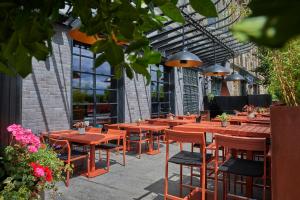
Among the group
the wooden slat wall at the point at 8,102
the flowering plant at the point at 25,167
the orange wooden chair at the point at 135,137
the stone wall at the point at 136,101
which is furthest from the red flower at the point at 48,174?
the stone wall at the point at 136,101

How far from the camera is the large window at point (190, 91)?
40.7 ft

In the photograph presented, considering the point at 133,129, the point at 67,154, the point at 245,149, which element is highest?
the point at 245,149

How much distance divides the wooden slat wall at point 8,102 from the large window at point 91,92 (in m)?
3.32

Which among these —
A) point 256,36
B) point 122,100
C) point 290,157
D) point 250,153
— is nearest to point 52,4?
point 256,36

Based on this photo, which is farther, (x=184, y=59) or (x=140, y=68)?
(x=184, y=59)

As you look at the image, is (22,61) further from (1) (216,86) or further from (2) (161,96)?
(1) (216,86)

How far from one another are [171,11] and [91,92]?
6725mm

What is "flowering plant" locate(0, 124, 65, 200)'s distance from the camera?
2.40m

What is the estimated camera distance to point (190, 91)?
1309 centimetres

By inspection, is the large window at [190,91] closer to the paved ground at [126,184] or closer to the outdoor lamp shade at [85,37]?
the paved ground at [126,184]

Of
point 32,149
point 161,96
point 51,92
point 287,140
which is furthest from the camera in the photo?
point 161,96

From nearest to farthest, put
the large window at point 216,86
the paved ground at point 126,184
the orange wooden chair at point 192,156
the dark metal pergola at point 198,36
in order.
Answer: the orange wooden chair at point 192,156, the paved ground at point 126,184, the dark metal pergola at point 198,36, the large window at point 216,86

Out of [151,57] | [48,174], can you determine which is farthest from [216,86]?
[151,57]

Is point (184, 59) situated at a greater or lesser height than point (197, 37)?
lesser
